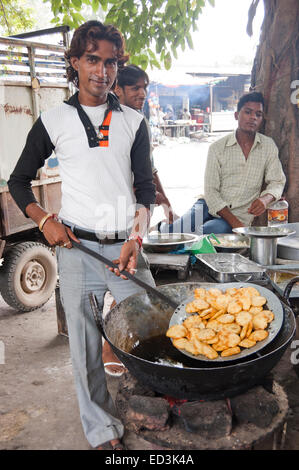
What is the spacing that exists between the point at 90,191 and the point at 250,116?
8.54 ft

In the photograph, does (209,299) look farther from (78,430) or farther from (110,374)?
(110,374)

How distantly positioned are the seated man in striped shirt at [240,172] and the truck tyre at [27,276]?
1641 mm

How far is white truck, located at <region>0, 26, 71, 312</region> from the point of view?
4250 millimetres

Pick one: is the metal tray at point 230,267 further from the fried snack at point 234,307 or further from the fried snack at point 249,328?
the fried snack at point 249,328

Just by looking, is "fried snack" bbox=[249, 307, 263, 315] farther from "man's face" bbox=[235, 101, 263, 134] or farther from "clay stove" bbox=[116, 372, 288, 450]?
"man's face" bbox=[235, 101, 263, 134]

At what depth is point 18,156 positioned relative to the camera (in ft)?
14.5

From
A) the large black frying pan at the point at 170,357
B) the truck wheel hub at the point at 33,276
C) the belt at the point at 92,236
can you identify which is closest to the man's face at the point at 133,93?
the belt at the point at 92,236

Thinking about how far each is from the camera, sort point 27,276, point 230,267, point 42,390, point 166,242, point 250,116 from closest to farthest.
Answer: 1. point 230,267
2. point 42,390
3. point 166,242
4. point 250,116
5. point 27,276

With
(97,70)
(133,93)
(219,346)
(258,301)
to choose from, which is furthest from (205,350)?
(133,93)

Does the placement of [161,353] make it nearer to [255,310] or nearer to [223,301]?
[223,301]

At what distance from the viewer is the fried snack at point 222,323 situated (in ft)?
5.98

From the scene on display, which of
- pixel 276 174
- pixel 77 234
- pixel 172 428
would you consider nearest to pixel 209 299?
pixel 172 428

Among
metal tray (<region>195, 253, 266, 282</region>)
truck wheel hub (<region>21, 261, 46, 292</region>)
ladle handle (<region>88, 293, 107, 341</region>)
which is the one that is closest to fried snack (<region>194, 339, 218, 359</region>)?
ladle handle (<region>88, 293, 107, 341</region>)

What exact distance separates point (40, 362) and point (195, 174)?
34.8ft
